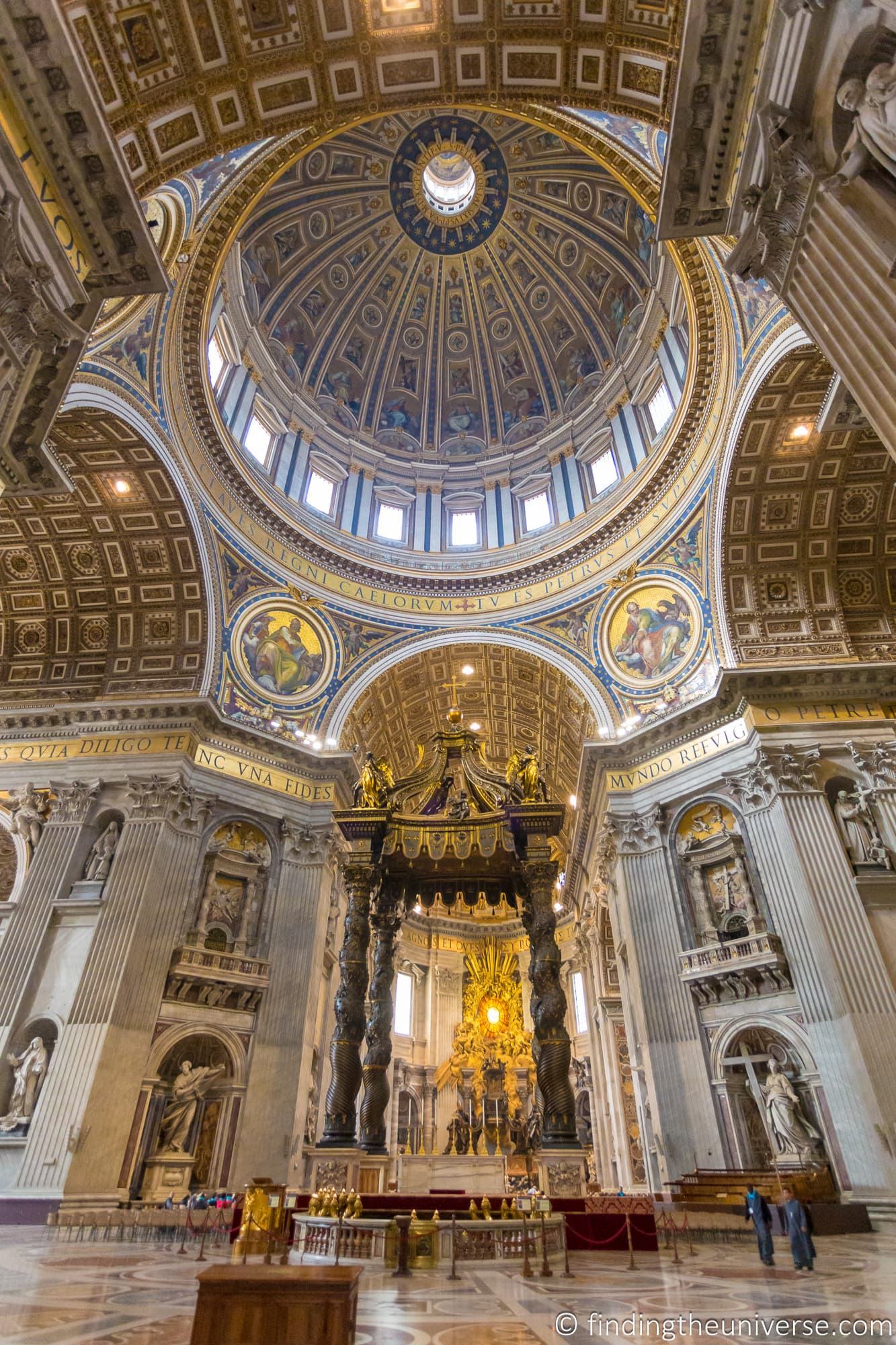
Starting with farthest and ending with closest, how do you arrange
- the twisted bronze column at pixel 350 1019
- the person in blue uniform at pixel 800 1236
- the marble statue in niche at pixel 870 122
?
the twisted bronze column at pixel 350 1019
the person in blue uniform at pixel 800 1236
the marble statue in niche at pixel 870 122

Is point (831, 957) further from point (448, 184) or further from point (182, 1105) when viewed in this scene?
point (448, 184)

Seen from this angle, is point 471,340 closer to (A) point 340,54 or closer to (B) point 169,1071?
(A) point 340,54

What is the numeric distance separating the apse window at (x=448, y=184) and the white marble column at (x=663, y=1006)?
22438 mm

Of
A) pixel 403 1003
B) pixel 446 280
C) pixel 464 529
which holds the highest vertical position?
pixel 446 280

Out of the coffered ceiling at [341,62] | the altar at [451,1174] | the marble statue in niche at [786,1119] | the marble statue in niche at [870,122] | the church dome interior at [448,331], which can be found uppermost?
the church dome interior at [448,331]

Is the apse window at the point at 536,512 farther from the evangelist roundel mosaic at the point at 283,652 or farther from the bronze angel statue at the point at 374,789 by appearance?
the bronze angel statue at the point at 374,789

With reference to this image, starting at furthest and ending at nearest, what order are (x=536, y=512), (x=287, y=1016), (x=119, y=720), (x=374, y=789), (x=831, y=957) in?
(x=536, y=512), (x=119, y=720), (x=287, y=1016), (x=374, y=789), (x=831, y=957)

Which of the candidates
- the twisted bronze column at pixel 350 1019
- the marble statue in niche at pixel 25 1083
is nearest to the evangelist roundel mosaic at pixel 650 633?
the twisted bronze column at pixel 350 1019

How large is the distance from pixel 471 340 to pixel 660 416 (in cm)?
976

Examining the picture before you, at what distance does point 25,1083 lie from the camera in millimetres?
13125

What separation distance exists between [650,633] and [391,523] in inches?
401

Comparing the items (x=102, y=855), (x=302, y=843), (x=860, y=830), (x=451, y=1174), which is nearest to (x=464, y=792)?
(x=302, y=843)

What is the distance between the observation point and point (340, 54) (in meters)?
8.81

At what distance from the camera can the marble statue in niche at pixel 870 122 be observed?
5.28 meters
